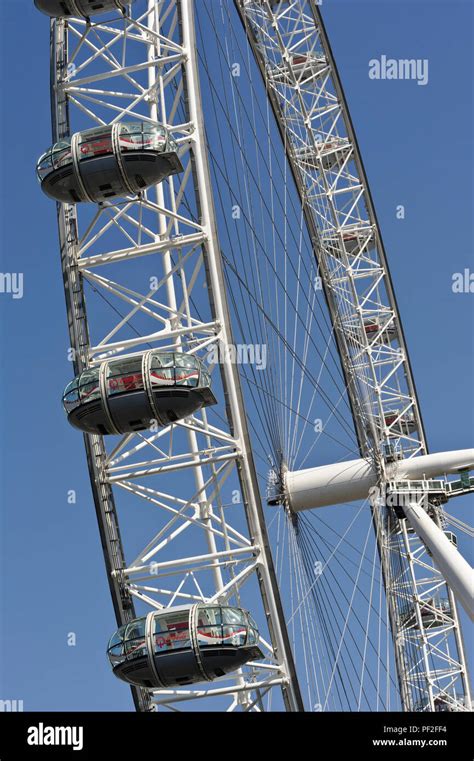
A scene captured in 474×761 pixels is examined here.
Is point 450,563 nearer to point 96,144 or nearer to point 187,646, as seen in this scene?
point 187,646

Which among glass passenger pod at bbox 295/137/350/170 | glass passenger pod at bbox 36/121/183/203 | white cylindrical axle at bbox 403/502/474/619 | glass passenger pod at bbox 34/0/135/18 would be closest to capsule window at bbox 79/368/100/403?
glass passenger pod at bbox 36/121/183/203

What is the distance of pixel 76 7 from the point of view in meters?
25.5

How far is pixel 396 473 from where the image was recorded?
1169 inches

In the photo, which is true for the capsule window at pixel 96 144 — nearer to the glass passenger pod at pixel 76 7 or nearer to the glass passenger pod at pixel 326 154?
the glass passenger pod at pixel 76 7

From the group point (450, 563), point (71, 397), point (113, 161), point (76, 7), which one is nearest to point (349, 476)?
point (450, 563)

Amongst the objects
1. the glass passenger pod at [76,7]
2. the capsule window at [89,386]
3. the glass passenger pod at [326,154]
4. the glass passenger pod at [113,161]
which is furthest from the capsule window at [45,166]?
the glass passenger pod at [326,154]

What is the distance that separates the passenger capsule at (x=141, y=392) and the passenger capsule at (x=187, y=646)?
126 inches

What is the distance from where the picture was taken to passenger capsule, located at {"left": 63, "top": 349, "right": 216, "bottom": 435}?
2234 cm

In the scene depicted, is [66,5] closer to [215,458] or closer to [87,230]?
[87,230]

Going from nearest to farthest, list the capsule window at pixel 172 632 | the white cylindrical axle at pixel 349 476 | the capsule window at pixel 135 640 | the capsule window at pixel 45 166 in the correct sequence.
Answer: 1. the capsule window at pixel 172 632
2. the capsule window at pixel 135 640
3. the capsule window at pixel 45 166
4. the white cylindrical axle at pixel 349 476

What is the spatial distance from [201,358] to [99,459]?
266 centimetres

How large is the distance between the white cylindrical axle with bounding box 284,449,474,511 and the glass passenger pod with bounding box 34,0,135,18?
9.69 metres

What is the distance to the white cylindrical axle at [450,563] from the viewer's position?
76.7 ft
